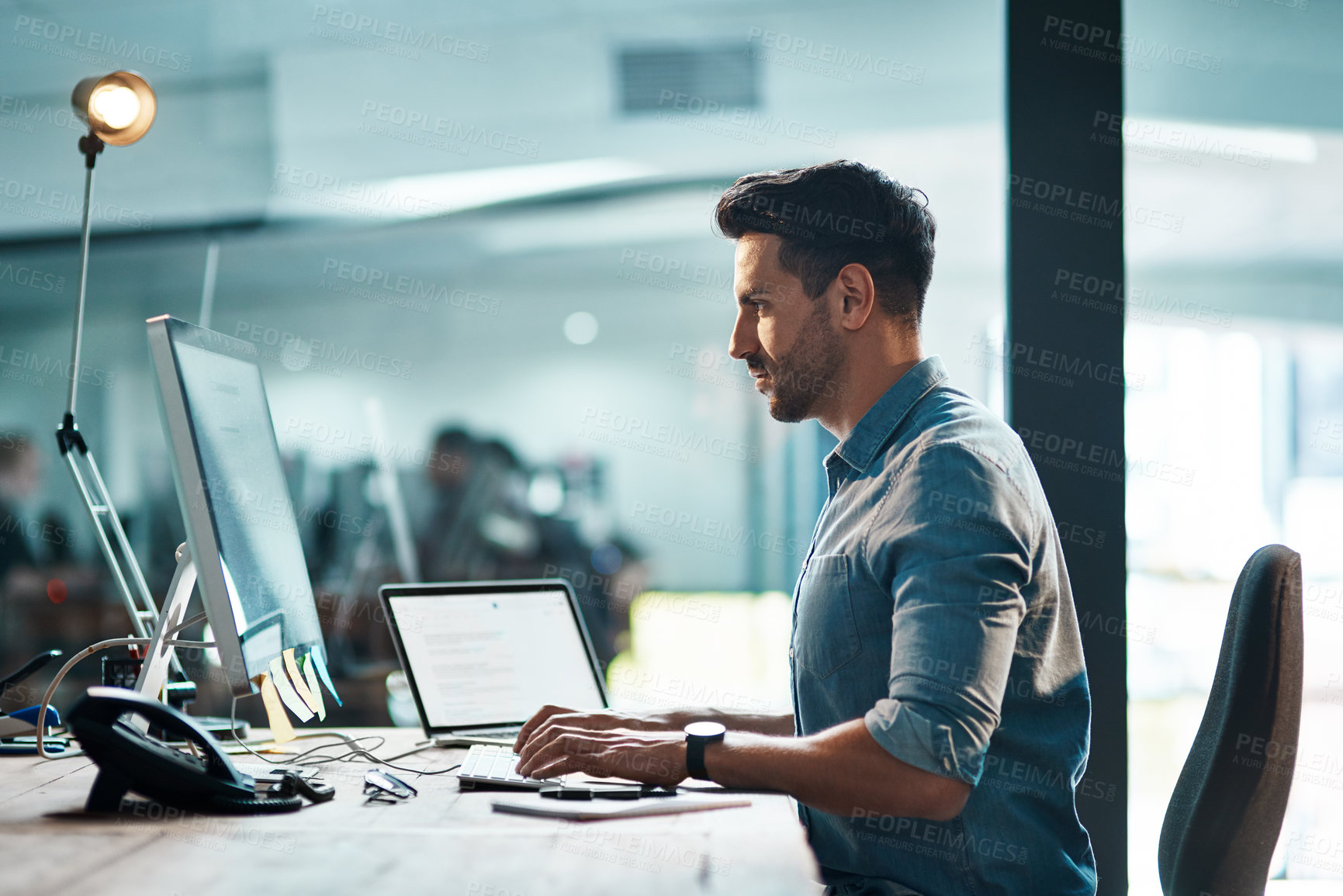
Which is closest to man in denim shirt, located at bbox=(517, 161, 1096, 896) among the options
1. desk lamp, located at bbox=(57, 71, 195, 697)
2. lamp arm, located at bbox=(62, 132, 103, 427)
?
desk lamp, located at bbox=(57, 71, 195, 697)

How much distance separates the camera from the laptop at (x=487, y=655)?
1501mm

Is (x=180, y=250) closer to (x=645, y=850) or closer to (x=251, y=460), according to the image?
(x=251, y=460)

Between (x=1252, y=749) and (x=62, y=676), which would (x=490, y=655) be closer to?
(x=62, y=676)

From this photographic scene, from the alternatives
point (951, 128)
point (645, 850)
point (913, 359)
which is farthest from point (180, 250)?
point (645, 850)

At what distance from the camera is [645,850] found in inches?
34.7

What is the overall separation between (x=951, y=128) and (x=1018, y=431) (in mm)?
1677

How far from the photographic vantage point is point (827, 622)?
3.69 ft

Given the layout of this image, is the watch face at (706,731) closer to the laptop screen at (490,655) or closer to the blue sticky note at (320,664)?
the laptop screen at (490,655)

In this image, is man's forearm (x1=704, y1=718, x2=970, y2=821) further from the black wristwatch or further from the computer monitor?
the computer monitor

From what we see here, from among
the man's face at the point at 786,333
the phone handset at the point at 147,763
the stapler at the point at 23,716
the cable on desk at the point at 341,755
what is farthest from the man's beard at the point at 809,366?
the stapler at the point at 23,716

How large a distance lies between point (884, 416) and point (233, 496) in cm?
84

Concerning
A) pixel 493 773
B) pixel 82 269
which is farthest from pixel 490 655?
pixel 82 269

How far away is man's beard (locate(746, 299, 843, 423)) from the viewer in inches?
49.8

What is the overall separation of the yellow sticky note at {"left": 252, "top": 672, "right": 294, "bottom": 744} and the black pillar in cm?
129
